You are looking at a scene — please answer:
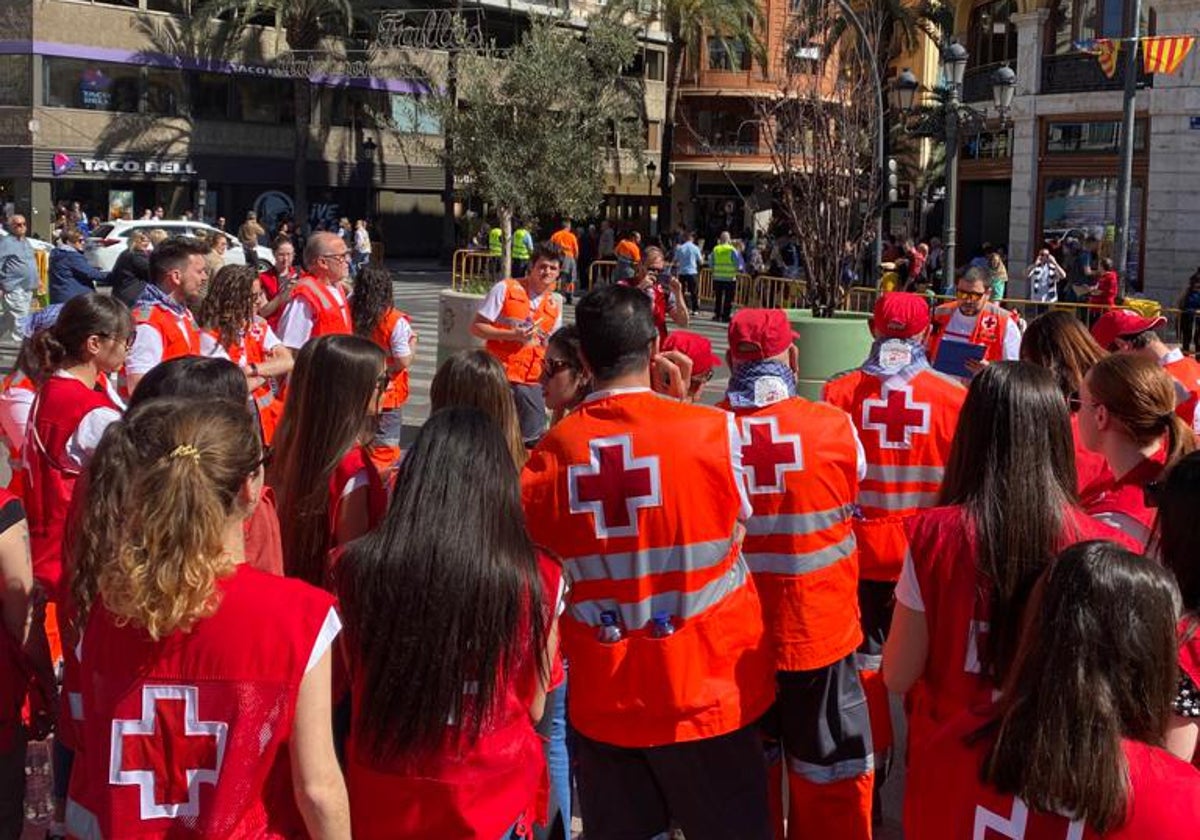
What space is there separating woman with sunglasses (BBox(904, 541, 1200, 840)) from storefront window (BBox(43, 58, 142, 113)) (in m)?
42.1

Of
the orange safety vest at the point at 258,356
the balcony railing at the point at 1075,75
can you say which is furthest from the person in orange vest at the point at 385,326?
the balcony railing at the point at 1075,75

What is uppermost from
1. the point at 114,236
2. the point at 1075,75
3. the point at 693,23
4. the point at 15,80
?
the point at 693,23

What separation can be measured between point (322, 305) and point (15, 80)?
36.5 m

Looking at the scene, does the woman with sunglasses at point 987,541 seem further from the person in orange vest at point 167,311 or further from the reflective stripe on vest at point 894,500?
the person in orange vest at point 167,311

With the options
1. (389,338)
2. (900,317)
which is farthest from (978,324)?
(389,338)

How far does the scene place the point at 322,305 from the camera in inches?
312

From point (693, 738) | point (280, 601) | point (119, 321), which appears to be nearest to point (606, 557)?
point (693, 738)

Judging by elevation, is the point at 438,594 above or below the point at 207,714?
above

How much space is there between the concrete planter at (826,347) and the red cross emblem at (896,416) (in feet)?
24.3

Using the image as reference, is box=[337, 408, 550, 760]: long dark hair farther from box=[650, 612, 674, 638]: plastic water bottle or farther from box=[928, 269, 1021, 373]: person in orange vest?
box=[928, 269, 1021, 373]: person in orange vest

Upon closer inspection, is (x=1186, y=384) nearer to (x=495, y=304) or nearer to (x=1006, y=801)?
(x=1006, y=801)

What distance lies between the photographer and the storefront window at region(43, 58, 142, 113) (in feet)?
131

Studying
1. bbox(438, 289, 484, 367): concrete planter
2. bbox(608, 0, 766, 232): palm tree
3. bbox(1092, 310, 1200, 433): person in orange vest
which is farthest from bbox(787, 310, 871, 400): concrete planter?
bbox(608, 0, 766, 232): palm tree

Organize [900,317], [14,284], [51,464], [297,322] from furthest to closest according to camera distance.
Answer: [14,284], [297,322], [900,317], [51,464]
